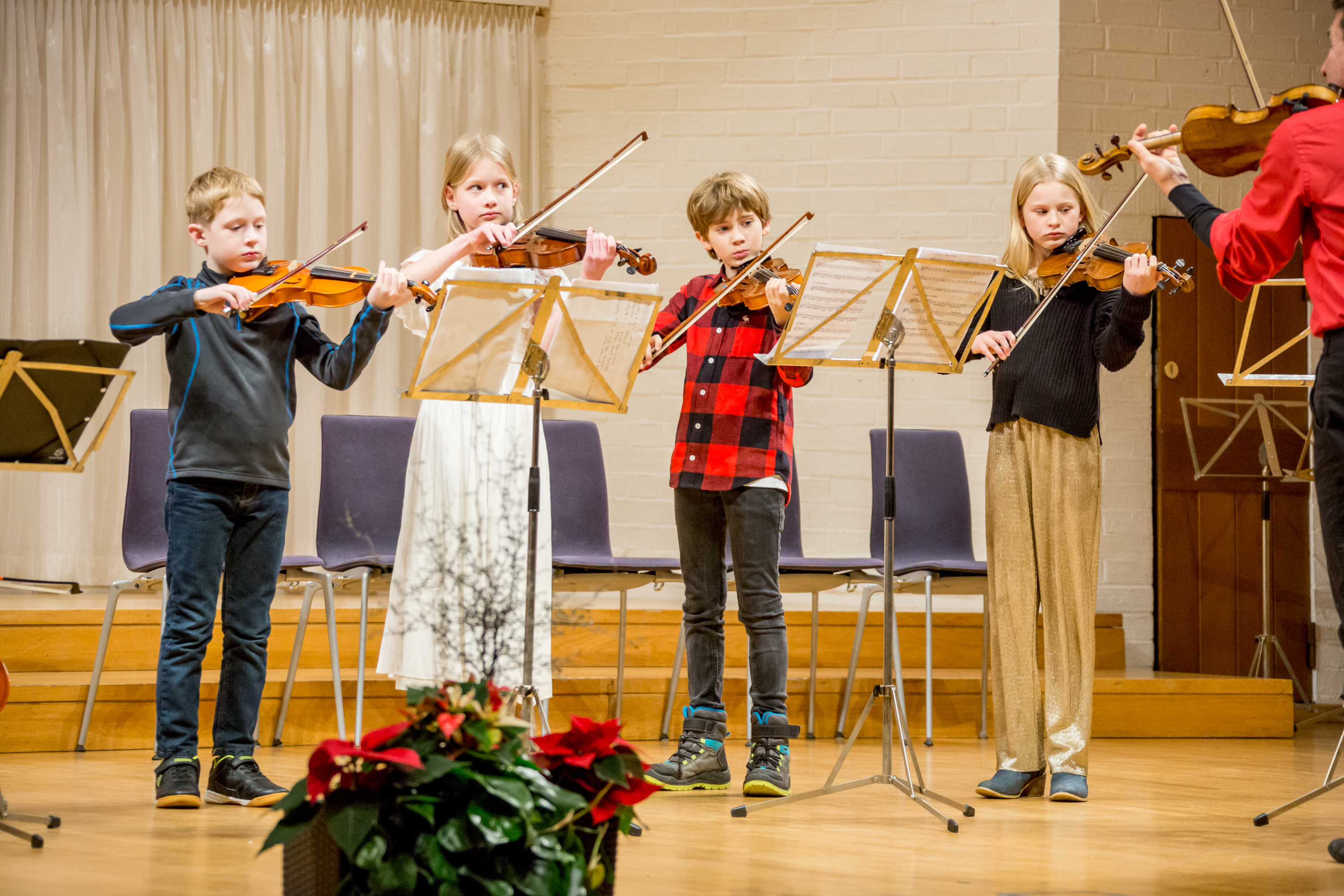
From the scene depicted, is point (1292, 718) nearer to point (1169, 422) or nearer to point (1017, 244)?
point (1169, 422)

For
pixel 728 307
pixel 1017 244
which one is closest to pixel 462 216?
pixel 728 307

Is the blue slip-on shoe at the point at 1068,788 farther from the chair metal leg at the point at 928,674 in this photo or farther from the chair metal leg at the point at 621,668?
the chair metal leg at the point at 621,668

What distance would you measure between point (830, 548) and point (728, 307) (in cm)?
235

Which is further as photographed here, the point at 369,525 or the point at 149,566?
the point at 369,525

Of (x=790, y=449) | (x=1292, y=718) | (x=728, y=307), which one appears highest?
(x=728, y=307)

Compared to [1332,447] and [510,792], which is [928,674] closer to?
[1332,447]

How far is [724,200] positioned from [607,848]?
65.1 inches

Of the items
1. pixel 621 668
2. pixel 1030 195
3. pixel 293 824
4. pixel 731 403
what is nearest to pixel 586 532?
pixel 621 668

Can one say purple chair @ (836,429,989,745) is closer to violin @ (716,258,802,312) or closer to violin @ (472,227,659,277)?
violin @ (716,258,802,312)

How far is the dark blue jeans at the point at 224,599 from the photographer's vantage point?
9.14 ft

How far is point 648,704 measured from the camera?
4.20 meters

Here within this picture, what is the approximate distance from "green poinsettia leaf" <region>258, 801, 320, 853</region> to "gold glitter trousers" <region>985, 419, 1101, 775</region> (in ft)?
5.93

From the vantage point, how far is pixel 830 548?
17.5 feet

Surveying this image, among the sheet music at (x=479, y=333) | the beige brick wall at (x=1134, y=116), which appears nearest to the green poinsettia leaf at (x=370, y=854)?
the sheet music at (x=479, y=333)
